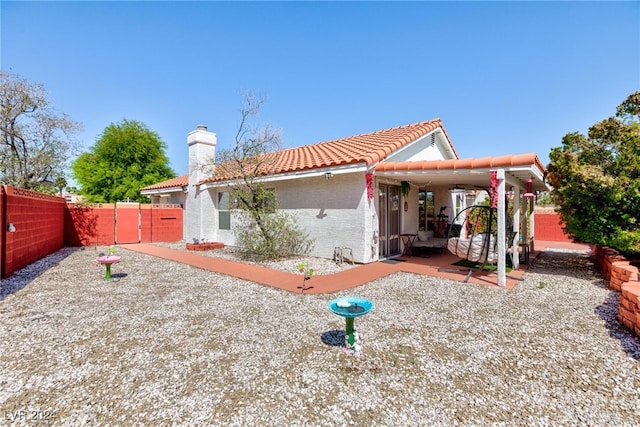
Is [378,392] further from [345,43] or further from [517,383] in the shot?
[345,43]

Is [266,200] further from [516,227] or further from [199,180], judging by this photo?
[516,227]

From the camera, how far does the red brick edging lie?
4599 mm

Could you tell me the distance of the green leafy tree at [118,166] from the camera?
31984 mm

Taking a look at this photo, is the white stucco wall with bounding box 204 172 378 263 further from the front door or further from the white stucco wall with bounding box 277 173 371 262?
the front door

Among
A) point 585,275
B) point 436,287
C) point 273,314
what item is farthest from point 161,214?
point 585,275

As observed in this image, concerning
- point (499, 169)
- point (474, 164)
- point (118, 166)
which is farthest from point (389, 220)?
point (118, 166)

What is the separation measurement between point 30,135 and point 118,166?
17.6 meters

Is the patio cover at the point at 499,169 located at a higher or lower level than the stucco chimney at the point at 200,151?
lower

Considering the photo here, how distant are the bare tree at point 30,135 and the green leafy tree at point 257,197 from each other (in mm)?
11864

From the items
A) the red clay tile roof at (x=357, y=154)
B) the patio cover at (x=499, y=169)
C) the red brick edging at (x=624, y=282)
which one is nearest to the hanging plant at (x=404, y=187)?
the red clay tile roof at (x=357, y=154)

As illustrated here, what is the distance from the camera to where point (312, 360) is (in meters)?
3.80

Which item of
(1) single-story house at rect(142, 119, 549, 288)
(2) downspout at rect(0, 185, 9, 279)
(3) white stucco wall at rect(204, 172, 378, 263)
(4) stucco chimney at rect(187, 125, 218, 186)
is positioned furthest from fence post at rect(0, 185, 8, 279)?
(3) white stucco wall at rect(204, 172, 378, 263)

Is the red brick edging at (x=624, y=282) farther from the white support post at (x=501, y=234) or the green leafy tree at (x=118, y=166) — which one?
the green leafy tree at (x=118, y=166)

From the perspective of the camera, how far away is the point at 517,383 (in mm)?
3279
